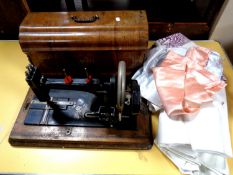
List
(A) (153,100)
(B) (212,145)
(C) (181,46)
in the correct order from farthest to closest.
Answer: (C) (181,46) → (A) (153,100) → (B) (212,145)

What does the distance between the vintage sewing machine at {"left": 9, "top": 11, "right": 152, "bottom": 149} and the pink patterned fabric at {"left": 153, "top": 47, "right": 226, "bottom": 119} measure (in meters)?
0.11

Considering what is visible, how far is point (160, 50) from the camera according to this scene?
2.89ft

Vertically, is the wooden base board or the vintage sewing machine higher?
the vintage sewing machine

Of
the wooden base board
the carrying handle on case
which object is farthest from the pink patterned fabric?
the carrying handle on case

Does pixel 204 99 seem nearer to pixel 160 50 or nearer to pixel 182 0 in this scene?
pixel 160 50

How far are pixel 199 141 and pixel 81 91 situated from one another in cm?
45

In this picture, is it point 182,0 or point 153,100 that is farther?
point 182,0

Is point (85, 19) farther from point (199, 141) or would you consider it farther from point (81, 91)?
point (199, 141)

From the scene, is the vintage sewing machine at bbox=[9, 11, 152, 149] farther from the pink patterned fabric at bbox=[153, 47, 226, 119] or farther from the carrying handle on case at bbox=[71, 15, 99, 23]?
the pink patterned fabric at bbox=[153, 47, 226, 119]

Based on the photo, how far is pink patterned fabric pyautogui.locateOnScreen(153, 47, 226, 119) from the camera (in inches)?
28.5

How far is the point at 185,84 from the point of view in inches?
29.8

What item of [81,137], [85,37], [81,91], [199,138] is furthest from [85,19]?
[199,138]

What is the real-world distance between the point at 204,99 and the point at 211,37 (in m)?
0.46

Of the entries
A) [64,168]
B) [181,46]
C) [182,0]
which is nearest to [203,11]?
[182,0]
